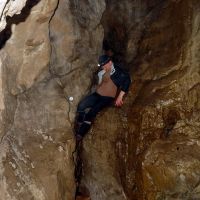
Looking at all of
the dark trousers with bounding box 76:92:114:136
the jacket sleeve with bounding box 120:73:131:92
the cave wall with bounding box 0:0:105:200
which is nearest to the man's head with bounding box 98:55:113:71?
the jacket sleeve with bounding box 120:73:131:92

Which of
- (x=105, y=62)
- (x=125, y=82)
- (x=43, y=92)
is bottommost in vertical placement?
(x=125, y=82)

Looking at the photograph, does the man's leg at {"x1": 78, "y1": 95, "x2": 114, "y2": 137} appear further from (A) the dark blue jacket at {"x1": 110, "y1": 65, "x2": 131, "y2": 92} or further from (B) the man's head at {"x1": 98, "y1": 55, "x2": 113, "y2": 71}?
(B) the man's head at {"x1": 98, "y1": 55, "x2": 113, "y2": 71}

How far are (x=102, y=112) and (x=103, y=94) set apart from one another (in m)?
0.46

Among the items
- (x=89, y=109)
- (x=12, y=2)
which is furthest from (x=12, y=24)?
(x=89, y=109)

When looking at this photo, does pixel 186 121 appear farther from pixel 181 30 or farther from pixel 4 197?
pixel 4 197

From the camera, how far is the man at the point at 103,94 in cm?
723

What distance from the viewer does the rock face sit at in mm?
6711

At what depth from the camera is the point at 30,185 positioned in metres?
6.78

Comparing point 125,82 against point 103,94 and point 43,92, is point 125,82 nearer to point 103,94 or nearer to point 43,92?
point 103,94

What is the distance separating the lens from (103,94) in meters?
7.50

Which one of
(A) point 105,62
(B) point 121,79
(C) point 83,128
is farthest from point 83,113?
(A) point 105,62

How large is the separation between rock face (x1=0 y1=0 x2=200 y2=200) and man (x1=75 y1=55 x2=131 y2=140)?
0.66 feet

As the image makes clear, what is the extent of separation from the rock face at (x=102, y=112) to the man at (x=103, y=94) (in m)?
0.20

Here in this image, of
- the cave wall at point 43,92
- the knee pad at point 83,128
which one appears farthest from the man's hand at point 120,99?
the cave wall at point 43,92
